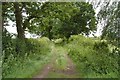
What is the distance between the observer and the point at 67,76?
387 cm

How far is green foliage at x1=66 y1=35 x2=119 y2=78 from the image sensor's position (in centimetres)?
387

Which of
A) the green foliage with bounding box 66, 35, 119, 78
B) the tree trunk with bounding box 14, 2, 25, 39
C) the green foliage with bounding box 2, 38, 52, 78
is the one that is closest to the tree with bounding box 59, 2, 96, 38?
the green foliage with bounding box 66, 35, 119, 78

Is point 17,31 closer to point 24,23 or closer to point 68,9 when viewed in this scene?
point 24,23

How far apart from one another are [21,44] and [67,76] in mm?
1373

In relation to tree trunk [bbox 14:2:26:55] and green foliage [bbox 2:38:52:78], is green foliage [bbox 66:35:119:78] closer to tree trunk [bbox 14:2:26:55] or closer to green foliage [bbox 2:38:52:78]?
green foliage [bbox 2:38:52:78]

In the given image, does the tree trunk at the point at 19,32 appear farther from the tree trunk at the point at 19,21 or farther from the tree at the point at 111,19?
the tree at the point at 111,19

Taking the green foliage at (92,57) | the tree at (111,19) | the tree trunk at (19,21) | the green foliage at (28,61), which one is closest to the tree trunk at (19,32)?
the tree trunk at (19,21)

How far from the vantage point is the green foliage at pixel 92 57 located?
3.87 metres

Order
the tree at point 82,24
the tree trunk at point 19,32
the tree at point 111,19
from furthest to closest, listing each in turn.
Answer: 1. the tree trunk at point 19,32
2. the tree at point 82,24
3. the tree at point 111,19

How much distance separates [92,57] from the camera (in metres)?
4.27

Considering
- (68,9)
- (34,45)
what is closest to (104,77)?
(34,45)

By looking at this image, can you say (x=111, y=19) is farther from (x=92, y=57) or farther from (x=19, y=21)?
(x=19, y=21)

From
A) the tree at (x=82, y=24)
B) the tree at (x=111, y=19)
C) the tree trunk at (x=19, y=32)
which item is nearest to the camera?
the tree at (x=111, y=19)

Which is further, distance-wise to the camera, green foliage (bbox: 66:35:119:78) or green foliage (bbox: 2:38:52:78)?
green foliage (bbox: 66:35:119:78)
